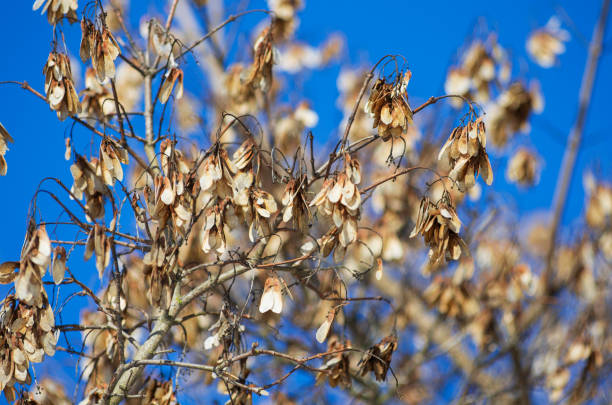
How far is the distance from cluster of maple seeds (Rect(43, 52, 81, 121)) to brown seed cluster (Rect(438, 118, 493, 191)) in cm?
113

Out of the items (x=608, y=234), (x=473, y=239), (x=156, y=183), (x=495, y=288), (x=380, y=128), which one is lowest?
(x=156, y=183)

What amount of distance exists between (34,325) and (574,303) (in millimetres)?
4068

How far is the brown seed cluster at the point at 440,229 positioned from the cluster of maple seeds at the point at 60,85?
1110mm

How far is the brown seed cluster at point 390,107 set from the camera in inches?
75.9

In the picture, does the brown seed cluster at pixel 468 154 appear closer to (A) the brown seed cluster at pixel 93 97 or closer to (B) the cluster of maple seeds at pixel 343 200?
(B) the cluster of maple seeds at pixel 343 200

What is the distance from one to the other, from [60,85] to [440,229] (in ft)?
4.03

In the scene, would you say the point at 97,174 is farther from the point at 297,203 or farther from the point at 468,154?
the point at 468,154

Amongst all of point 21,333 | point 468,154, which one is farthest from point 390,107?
point 21,333

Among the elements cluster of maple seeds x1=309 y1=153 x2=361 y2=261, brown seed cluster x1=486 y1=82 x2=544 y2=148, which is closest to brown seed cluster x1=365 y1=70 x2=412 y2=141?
cluster of maple seeds x1=309 y1=153 x2=361 y2=261

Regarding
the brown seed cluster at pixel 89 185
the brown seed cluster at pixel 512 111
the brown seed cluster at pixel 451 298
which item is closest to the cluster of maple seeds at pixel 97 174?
the brown seed cluster at pixel 89 185

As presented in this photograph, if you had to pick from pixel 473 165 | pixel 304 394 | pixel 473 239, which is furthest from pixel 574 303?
pixel 473 165

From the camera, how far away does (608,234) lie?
500cm

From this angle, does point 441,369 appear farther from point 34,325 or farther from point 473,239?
point 34,325

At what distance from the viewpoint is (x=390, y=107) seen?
194 centimetres
